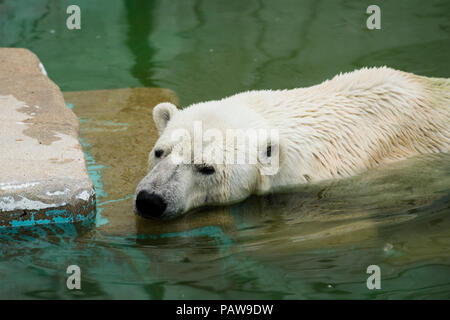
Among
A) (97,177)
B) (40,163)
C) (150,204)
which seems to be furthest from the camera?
(97,177)

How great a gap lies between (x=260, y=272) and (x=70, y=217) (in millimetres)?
1203

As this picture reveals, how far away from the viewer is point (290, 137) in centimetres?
462

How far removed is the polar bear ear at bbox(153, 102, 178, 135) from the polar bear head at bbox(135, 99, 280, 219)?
0.08 m

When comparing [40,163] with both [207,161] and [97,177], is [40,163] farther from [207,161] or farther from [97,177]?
[207,161]

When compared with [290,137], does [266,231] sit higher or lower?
lower

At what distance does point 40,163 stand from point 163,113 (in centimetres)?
87

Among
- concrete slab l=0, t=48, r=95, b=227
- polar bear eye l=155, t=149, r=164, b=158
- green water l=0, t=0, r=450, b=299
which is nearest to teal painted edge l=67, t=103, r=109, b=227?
concrete slab l=0, t=48, r=95, b=227

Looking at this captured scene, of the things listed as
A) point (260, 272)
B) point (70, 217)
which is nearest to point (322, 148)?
point (260, 272)

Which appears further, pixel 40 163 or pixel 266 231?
pixel 40 163

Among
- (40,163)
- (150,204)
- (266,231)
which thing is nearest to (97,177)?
(40,163)

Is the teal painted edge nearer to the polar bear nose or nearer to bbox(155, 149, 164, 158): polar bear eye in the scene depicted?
the polar bear nose

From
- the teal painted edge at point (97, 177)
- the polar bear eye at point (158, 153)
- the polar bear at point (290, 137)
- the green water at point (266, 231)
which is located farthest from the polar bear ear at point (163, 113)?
the green water at point (266, 231)

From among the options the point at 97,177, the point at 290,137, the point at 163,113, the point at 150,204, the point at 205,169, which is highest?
the point at 163,113

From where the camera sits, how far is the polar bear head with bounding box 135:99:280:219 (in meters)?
4.09
